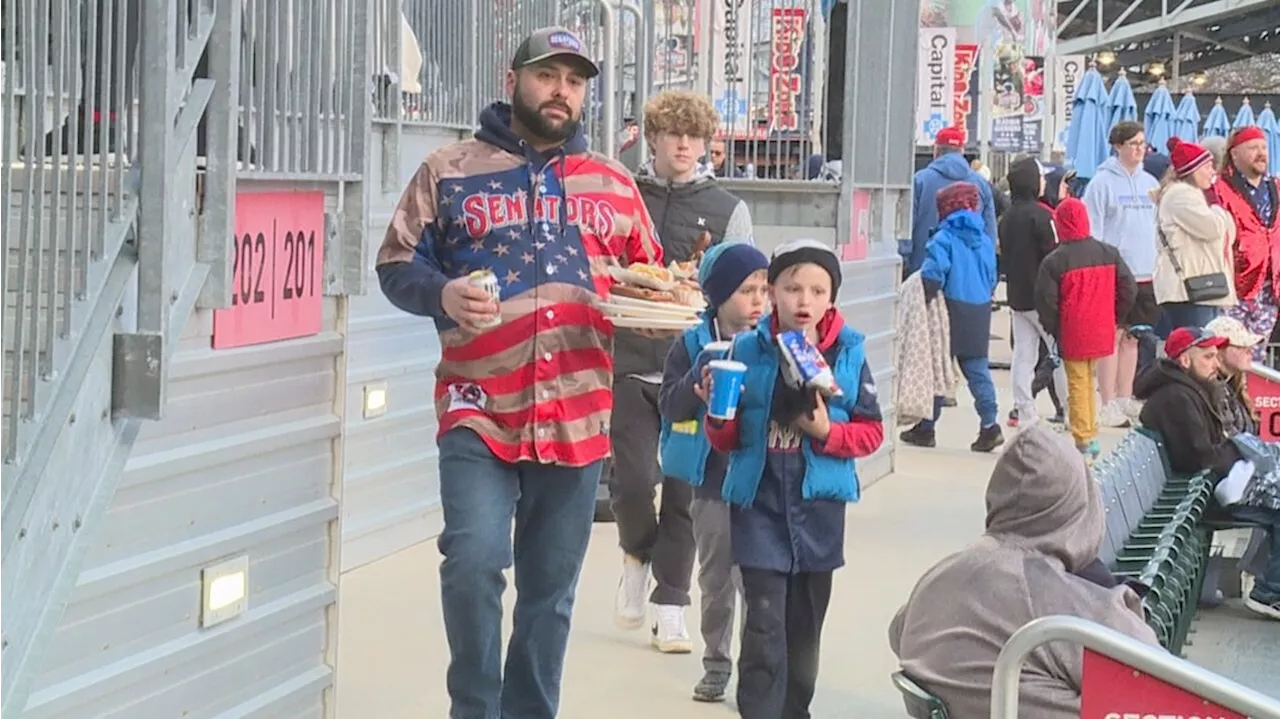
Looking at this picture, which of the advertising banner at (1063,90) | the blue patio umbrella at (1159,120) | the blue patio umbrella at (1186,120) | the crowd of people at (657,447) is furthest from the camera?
the advertising banner at (1063,90)

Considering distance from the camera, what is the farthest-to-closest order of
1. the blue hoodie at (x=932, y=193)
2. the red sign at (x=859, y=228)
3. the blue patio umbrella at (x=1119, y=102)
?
the blue patio umbrella at (x=1119, y=102) → the blue hoodie at (x=932, y=193) → the red sign at (x=859, y=228)

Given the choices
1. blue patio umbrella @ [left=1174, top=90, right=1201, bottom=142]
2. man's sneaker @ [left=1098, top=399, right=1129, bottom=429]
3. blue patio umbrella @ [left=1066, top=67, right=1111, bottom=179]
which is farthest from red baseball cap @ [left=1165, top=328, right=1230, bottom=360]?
blue patio umbrella @ [left=1174, top=90, right=1201, bottom=142]

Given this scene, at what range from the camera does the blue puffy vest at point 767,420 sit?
18.3 ft

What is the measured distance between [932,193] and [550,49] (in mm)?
9488

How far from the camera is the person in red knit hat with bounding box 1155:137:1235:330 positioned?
41.4 feet

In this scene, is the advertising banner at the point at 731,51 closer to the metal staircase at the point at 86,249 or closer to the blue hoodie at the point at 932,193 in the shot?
the blue hoodie at the point at 932,193

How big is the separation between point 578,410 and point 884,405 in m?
6.72

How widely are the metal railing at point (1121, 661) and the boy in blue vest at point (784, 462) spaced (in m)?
1.37

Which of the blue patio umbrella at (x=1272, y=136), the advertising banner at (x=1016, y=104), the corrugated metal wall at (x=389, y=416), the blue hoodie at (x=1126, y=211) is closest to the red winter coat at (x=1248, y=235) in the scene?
the blue hoodie at (x=1126, y=211)

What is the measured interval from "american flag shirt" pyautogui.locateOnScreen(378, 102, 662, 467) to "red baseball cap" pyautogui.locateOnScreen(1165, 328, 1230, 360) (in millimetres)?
3957

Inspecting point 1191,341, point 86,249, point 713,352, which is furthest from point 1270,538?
point 86,249

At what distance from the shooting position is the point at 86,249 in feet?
13.4

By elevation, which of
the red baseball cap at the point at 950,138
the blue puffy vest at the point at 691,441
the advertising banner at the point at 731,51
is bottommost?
the blue puffy vest at the point at 691,441

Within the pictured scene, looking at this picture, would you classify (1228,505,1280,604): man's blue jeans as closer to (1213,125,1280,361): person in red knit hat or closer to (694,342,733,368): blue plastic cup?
(694,342,733,368): blue plastic cup
